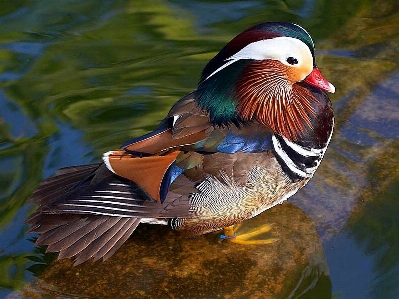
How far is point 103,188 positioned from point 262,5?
3.30m

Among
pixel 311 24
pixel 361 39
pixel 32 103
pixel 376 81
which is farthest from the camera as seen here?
pixel 311 24

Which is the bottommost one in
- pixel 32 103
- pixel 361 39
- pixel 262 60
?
pixel 32 103

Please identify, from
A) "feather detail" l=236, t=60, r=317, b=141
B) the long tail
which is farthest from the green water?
"feather detail" l=236, t=60, r=317, b=141

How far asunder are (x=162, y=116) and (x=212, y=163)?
4.88ft

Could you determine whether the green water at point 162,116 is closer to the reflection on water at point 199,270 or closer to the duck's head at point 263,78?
the reflection on water at point 199,270

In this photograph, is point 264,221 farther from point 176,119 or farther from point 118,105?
point 118,105

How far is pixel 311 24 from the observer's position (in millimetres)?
6070

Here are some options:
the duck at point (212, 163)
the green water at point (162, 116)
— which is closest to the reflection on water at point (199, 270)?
the green water at point (162, 116)

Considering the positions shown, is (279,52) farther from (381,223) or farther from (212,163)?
(381,223)

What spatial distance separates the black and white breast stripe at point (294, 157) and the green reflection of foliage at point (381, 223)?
1.39ft

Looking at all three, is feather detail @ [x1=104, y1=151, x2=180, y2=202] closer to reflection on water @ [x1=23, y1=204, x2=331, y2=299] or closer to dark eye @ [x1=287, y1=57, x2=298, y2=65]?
reflection on water @ [x1=23, y1=204, x2=331, y2=299]

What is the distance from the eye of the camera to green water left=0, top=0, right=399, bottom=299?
3682mm

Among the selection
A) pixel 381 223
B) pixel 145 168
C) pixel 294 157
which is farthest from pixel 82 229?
pixel 381 223

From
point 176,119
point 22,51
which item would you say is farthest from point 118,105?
point 176,119
